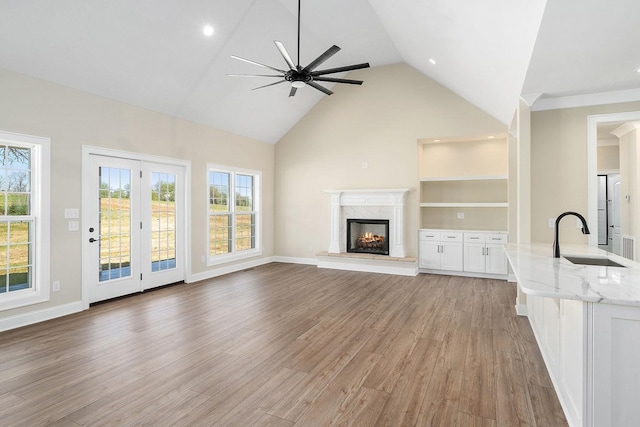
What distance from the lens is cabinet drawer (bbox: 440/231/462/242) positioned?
6391mm

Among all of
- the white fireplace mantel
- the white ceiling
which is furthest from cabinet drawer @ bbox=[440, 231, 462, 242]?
the white ceiling

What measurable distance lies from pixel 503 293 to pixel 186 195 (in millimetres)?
5403

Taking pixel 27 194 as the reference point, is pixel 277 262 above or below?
below

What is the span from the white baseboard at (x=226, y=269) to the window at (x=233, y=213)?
168 mm

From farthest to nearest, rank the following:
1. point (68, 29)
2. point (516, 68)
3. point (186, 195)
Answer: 1. point (186, 195)
2. point (68, 29)
3. point (516, 68)

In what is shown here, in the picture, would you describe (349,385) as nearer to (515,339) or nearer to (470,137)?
(515,339)

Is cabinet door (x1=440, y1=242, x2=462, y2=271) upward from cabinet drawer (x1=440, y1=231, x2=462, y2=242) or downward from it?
downward

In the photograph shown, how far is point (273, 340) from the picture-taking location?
11.1 ft

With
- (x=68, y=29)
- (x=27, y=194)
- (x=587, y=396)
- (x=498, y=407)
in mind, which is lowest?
(x=498, y=407)

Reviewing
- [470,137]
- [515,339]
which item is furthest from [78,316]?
[470,137]

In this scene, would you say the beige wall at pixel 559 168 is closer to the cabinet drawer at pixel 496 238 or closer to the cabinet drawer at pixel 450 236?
the cabinet drawer at pixel 496 238

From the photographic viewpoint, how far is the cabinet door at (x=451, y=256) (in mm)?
6414

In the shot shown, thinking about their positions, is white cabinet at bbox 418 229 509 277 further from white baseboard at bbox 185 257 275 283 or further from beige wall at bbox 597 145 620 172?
white baseboard at bbox 185 257 275 283

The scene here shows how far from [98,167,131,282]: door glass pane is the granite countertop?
5.02 m
